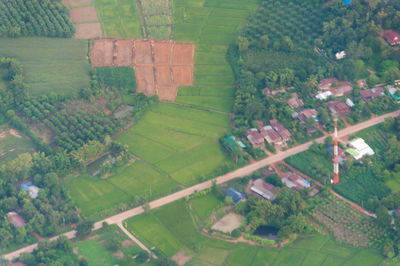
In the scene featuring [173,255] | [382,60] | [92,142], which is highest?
[382,60]

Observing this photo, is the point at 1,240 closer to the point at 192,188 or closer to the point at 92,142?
the point at 92,142

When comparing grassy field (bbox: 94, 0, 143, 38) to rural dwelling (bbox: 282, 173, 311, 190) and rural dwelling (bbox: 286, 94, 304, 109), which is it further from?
rural dwelling (bbox: 282, 173, 311, 190)

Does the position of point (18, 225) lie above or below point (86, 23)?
below

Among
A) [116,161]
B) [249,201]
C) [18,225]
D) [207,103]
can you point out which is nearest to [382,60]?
[207,103]

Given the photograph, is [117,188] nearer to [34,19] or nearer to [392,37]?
[34,19]

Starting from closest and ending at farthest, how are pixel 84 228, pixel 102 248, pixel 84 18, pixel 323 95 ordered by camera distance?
1. pixel 102 248
2. pixel 84 228
3. pixel 323 95
4. pixel 84 18

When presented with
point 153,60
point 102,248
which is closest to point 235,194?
point 102,248

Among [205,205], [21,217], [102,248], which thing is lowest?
[102,248]
